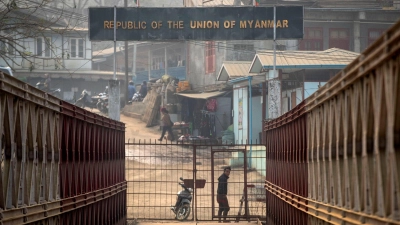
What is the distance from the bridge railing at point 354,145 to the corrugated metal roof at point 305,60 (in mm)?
16484

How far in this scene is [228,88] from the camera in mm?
43844

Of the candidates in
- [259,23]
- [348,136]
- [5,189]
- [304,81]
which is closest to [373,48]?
[348,136]

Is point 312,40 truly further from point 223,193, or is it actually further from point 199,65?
point 223,193

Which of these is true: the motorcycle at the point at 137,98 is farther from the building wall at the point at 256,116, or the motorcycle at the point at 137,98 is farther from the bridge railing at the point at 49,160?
the bridge railing at the point at 49,160

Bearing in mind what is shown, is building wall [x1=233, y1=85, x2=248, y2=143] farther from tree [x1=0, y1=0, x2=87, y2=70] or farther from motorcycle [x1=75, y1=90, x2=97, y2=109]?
tree [x1=0, y1=0, x2=87, y2=70]

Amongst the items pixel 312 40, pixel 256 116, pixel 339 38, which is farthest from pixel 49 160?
pixel 339 38

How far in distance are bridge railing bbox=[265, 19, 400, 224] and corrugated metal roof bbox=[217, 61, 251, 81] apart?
2434 cm

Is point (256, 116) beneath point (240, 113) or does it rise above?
beneath

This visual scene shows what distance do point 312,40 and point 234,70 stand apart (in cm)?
672

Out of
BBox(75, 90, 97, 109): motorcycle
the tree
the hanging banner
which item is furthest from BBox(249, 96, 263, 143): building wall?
the tree

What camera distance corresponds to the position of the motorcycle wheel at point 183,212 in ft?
76.0

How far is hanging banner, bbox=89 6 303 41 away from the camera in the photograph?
27031 millimetres

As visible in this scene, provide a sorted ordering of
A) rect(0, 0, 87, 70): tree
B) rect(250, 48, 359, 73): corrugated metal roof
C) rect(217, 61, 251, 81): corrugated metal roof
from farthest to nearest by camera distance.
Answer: rect(217, 61, 251, 81): corrugated metal roof
rect(250, 48, 359, 73): corrugated metal roof
rect(0, 0, 87, 70): tree

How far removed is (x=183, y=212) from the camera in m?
23.2
